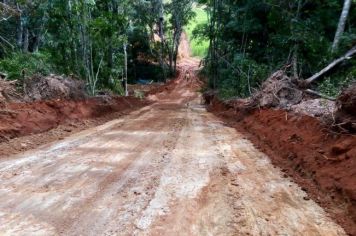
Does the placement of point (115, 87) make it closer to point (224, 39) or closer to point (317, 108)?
point (224, 39)

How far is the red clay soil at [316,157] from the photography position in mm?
4362

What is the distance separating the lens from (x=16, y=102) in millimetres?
9344

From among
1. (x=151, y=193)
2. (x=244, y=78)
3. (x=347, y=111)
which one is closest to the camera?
(x=151, y=193)

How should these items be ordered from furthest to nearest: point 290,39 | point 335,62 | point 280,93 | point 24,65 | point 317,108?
point 290,39, point 24,65, point 335,62, point 280,93, point 317,108

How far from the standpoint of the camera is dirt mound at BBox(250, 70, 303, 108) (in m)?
9.43

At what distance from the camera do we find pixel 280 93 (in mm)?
9750

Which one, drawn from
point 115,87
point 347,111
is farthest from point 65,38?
point 347,111

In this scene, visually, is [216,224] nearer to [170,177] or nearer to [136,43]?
[170,177]

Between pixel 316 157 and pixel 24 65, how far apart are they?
9.21 meters

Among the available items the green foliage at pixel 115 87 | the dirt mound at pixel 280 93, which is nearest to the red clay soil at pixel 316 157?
the dirt mound at pixel 280 93

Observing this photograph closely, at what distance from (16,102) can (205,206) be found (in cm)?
681

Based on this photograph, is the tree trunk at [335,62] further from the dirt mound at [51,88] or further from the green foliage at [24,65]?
the green foliage at [24,65]

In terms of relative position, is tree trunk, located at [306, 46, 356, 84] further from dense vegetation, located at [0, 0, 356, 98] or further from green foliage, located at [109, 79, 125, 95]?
green foliage, located at [109, 79, 125, 95]

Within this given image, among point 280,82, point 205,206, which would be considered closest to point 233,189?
point 205,206
